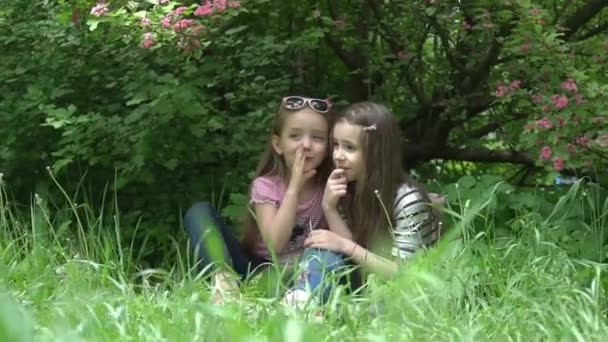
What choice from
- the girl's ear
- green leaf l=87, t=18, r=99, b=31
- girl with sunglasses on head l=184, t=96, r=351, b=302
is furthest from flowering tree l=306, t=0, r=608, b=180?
green leaf l=87, t=18, r=99, b=31

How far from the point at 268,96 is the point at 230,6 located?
834mm

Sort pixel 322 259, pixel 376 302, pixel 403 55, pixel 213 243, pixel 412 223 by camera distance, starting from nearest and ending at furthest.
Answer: pixel 376 302, pixel 322 259, pixel 213 243, pixel 412 223, pixel 403 55

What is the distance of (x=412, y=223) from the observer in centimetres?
388

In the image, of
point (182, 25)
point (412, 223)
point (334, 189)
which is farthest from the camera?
point (182, 25)

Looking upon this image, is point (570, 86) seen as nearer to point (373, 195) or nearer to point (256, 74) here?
point (373, 195)

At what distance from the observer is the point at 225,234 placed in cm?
416

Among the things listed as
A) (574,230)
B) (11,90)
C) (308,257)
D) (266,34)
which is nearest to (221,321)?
(308,257)

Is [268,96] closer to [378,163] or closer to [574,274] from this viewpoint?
[378,163]

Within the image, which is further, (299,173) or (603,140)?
(299,173)

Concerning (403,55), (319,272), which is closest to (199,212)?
(319,272)

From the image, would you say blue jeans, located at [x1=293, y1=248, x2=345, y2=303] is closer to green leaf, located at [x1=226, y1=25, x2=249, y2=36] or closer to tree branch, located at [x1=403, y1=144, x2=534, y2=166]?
green leaf, located at [x1=226, y1=25, x2=249, y2=36]

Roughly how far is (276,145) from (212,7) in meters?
0.62

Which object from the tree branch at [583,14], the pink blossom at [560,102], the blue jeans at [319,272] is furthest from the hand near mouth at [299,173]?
the tree branch at [583,14]

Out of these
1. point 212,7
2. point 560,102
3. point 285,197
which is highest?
point 212,7
